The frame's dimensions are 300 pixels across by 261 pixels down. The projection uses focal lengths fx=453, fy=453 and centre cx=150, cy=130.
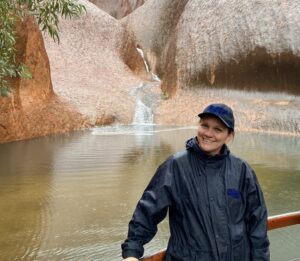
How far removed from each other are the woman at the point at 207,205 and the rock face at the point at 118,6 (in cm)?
4169

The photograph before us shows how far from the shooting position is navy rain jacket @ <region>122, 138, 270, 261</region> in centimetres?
233

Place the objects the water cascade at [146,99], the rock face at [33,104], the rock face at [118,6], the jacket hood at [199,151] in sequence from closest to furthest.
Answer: the jacket hood at [199,151] < the rock face at [33,104] < the water cascade at [146,99] < the rock face at [118,6]

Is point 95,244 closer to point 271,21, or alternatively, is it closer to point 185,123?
point 185,123

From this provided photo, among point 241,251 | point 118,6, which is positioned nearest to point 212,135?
point 241,251

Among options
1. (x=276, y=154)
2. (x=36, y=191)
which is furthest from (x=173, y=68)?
(x=36, y=191)

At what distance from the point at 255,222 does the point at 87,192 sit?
521 cm

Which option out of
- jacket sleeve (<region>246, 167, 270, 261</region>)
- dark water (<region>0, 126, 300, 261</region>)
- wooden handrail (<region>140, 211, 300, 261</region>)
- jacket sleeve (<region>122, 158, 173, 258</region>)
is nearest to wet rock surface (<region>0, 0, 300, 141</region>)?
dark water (<region>0, 126, 300, 261</region>)

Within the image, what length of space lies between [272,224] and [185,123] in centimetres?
1897

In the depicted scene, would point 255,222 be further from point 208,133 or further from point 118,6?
point 118,6

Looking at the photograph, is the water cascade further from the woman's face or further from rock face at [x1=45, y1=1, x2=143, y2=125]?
the woman's face

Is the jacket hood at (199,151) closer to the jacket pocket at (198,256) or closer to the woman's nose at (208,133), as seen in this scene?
the woman's nose at (208,133)

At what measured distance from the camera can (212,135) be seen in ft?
8.18

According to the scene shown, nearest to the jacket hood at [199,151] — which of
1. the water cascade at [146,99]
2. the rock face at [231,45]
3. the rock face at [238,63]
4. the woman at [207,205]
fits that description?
the woman at [207,205]

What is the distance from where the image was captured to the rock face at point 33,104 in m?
15.4
